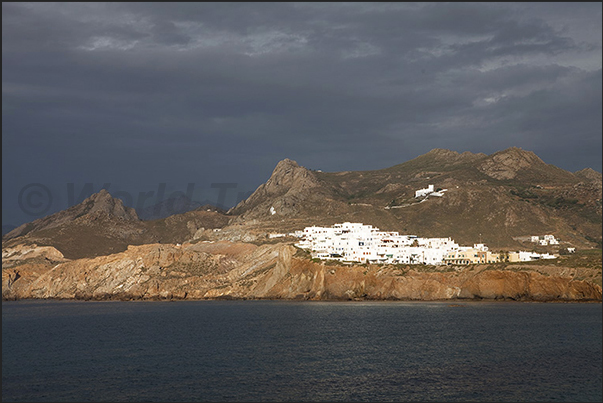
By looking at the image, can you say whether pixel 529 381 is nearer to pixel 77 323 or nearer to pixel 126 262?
pixel 77 323

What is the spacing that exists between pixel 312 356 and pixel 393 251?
358ft

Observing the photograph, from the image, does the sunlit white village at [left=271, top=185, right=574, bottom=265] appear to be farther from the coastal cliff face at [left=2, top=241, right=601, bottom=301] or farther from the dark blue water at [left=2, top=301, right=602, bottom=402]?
the dark blue water at [left=2, top=301, right=602, bottom=402]

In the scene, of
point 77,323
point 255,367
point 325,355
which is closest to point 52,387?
point 255,367

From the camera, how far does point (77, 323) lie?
369 ft

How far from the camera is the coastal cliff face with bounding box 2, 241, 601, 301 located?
14475 centimetres

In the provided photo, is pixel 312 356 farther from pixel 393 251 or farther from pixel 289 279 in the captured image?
pixel 393 251

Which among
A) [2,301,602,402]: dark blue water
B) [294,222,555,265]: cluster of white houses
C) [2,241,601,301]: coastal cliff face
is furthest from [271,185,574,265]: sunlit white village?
[2,301,602,402]: dark blue water

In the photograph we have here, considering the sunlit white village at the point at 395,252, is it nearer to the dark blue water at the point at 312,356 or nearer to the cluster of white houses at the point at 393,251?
the cluster of white houses at the point at 393,251

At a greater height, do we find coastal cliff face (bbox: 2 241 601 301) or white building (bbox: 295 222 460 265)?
white building (bbox: 295 222 460 265)

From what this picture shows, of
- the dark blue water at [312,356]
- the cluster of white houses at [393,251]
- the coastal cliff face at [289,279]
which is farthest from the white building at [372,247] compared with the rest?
the dark blue water at [312,356]

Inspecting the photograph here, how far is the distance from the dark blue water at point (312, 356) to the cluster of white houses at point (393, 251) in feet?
152

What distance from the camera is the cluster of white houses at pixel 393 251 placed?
169 m

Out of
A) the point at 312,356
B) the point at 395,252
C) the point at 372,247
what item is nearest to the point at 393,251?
the point at 395,252

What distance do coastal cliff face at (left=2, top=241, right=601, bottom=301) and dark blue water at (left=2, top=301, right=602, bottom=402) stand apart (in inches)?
869
